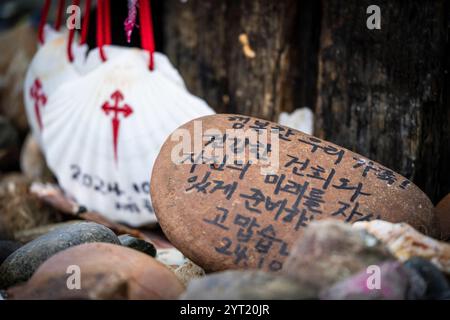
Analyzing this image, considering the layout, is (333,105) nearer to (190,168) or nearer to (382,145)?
(382,145)

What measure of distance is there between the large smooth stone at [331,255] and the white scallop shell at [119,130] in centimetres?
156

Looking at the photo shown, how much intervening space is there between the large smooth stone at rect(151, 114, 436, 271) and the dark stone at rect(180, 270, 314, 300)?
1.26 ft

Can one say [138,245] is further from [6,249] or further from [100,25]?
[100,25]

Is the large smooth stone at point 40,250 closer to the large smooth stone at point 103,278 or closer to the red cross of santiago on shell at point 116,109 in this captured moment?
the large smooth stone at point 103,278

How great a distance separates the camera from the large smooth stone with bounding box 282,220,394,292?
195 centimetres

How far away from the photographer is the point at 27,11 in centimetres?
577

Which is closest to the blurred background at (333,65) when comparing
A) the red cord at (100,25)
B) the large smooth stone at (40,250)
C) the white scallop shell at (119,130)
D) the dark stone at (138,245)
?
the white scallop shell at (119,130)

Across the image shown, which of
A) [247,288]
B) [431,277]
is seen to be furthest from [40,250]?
[431,277]

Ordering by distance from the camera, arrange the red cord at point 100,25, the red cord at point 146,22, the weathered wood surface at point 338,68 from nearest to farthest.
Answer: the weathered wood surface at point 338,68 → the red cord at point 146,22 → the red cord at point 100,25

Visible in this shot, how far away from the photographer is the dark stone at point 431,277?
201cm

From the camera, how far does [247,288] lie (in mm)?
1891
